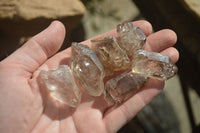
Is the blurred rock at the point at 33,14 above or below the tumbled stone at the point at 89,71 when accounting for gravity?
above

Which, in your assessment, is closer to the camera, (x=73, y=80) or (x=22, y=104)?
(x=22, y=104)

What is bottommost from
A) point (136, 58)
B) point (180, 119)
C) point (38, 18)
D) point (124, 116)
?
point (180, 119)

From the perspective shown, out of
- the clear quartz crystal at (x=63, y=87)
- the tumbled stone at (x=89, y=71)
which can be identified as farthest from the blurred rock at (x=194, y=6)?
the clear quartz crystal at (x=63, y=87)

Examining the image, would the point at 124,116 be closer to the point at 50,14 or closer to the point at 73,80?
the point at 73,80

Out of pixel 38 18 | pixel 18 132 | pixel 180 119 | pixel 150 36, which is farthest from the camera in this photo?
pixel 180 119

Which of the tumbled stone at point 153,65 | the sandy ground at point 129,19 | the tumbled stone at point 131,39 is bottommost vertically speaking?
the sandy ground at point 129,19

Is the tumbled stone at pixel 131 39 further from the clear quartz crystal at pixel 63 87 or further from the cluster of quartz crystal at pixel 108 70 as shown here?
the clear quartz crystal at pixel 63 87

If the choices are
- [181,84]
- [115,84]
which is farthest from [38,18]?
[181,84]
